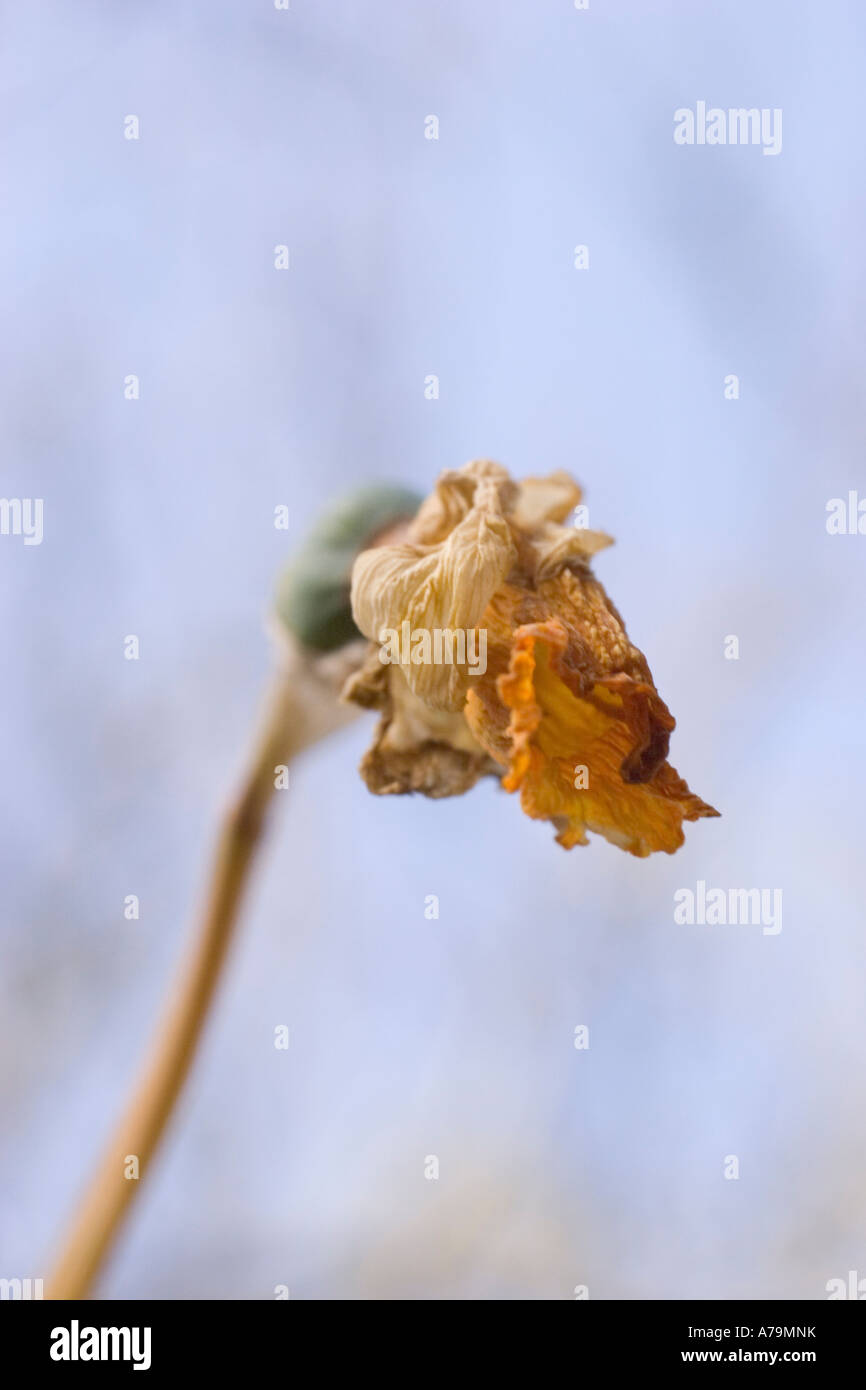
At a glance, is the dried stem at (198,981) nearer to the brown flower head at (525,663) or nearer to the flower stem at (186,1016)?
the flower stem at (186,1016)

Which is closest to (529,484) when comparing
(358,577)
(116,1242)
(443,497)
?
(443,497)

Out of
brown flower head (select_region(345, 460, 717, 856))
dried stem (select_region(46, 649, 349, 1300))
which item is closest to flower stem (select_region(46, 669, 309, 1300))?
dried stem (select_region(46, 649, 349, 1300))

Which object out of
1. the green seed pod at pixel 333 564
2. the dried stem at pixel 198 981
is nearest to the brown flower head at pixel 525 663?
the green seed pod at pixel 333 564

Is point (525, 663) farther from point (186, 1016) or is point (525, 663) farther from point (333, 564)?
point (186, 1016)

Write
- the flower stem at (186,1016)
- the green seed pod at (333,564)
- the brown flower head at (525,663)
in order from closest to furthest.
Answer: the brown flower head at (525,663), the flower stem at (186,1016), the green seed pod at (333,564)

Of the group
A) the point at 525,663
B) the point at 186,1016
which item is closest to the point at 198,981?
the point at 186,1016

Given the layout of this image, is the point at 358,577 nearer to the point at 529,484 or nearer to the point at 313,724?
the point at 529,484
